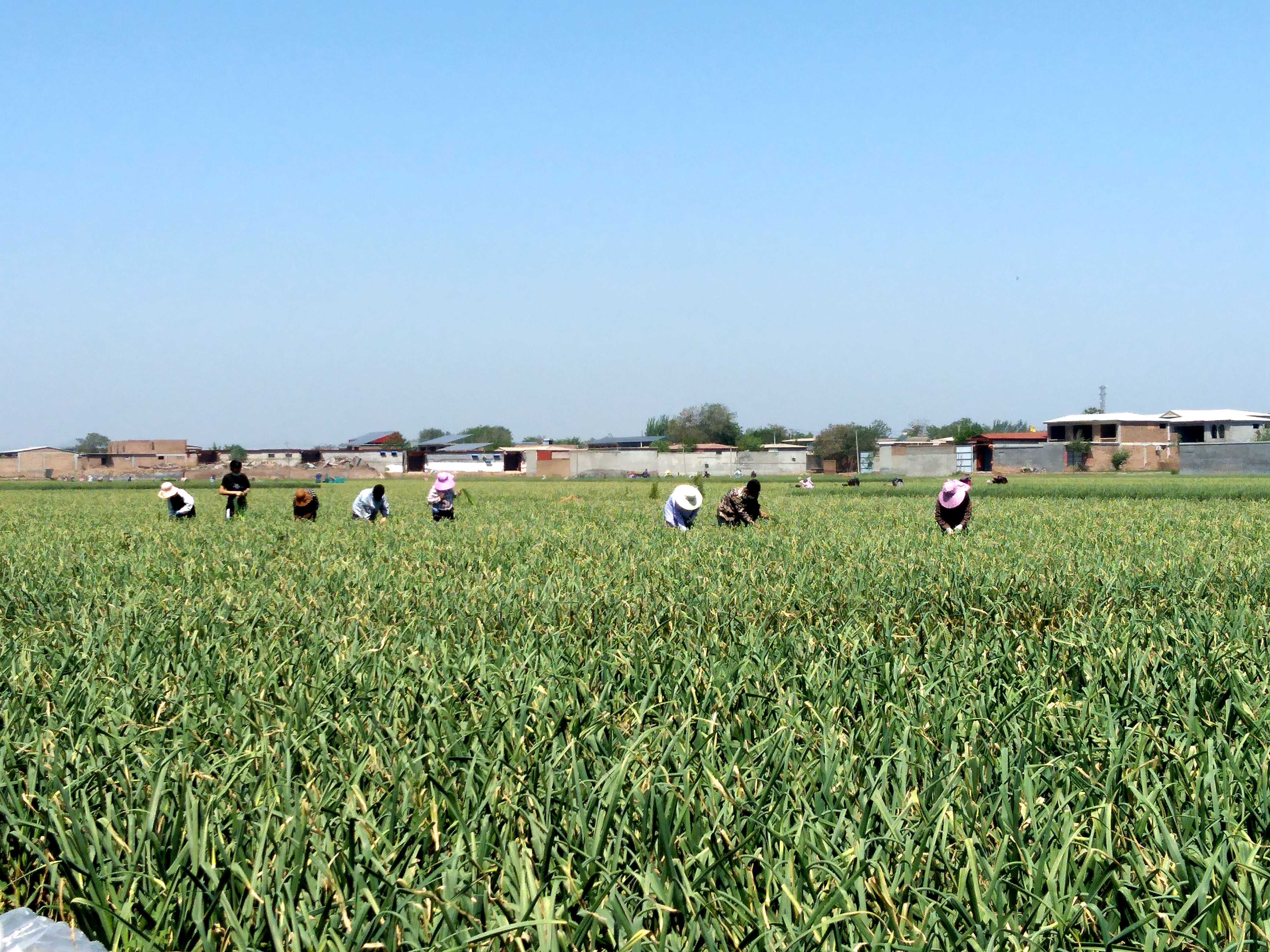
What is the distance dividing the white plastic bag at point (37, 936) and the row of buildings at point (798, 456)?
62.2 metres

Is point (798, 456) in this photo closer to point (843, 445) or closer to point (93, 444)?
point (843, 445)

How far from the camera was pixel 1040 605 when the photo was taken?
25.5 feet

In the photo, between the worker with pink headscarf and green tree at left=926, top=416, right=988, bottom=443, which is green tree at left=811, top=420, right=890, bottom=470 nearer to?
green tree at left=926, top=416, right=988, bottom=443

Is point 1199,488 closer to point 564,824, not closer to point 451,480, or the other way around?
point 451,480

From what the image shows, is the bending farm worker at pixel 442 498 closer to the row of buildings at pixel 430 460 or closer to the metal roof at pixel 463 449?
the row of buildings at pixel 430 460

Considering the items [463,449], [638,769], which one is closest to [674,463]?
[463,449]

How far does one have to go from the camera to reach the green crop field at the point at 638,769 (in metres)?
2.25

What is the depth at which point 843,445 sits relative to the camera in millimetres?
93625

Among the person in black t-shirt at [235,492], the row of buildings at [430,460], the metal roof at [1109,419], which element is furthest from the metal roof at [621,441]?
the person in black t-shirt at [235,492]

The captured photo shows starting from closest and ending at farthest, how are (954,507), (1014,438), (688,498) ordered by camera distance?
(954,507)
(688,498)
(1014,438)

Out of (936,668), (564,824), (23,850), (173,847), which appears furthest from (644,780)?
(936,668)

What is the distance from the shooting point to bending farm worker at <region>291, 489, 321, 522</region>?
17828 millimetres


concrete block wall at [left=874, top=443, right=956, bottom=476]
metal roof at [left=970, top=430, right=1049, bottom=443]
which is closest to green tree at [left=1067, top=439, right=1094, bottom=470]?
concrete block wall at [left=874, top=443, right=956, bottom=476]

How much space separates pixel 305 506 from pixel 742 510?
25.2 feet
